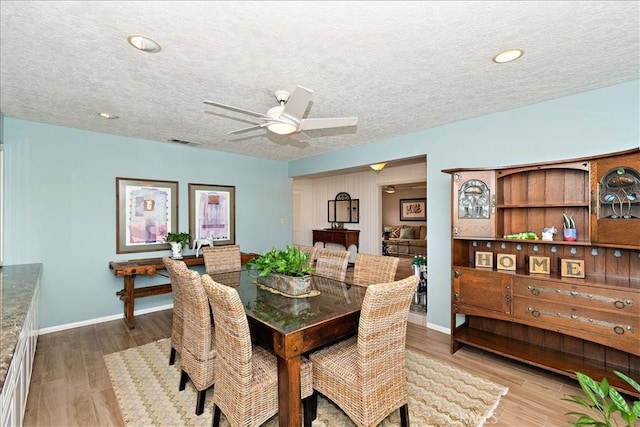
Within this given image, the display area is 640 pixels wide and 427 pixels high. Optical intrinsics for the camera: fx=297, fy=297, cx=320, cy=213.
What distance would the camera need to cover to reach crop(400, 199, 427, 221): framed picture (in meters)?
9.55

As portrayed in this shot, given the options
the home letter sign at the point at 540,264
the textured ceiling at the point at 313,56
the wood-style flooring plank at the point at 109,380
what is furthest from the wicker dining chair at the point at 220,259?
the home letter sign at the point at 540,264

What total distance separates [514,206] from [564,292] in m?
0.83

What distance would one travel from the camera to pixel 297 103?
2123mm

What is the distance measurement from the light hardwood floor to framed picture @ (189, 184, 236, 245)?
1609 mm

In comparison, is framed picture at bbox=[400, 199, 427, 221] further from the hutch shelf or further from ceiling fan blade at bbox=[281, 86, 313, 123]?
ceiling fan blade at bbox=[281, 86, 313, 123]

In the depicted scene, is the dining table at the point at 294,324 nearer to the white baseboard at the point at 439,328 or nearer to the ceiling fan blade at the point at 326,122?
the ceiling fan blade at the point at 326,122

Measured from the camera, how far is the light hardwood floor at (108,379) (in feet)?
6.89

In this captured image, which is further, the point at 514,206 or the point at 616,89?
the point at 514,206

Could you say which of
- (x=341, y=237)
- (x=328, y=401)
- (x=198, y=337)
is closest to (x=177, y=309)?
(x=198, y=337)

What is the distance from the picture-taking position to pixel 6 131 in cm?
332

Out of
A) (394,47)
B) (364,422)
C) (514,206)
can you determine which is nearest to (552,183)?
(514,206)

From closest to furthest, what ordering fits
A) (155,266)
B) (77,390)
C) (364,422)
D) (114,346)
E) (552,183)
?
(364,422) → (77,390) → (552,183) → (114,346) → (155,266)

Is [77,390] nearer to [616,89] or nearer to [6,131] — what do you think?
[6,131]

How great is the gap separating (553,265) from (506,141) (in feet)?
4.23
